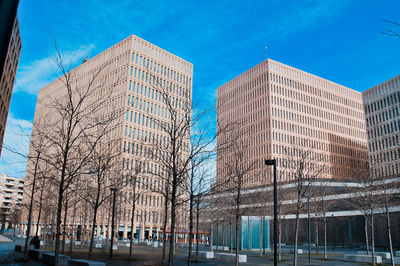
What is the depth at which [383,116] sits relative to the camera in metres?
111

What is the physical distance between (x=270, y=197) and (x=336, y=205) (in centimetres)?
2775

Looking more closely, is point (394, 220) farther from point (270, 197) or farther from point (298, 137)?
point (298, 137)

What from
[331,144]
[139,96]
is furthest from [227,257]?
[331,144]

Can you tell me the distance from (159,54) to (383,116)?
76.5 m

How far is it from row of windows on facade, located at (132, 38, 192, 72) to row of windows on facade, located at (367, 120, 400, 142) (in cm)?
6605

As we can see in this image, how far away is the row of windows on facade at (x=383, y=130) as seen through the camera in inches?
4193

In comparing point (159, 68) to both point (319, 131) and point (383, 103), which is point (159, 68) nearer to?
point (319, 131)

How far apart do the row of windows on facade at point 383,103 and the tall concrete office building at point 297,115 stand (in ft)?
22.5

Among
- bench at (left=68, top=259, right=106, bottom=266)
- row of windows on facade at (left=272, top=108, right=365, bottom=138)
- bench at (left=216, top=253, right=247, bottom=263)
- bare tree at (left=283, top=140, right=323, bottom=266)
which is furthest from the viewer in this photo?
row of windows on facade at (left=272, top=108, right=365, bottom=138)

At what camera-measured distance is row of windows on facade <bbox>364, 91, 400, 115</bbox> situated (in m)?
108

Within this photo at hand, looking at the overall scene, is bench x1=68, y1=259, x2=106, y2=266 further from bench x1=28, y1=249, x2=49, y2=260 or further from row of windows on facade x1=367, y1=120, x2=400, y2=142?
row of windows on facade x1=367, y1=120, x2=400, y2=142

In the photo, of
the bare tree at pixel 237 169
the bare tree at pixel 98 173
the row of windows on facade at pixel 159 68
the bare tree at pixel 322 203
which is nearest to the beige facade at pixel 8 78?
the bare tree at pixel 98 173

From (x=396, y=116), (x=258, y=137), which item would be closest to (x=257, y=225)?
(x=258, y=137)

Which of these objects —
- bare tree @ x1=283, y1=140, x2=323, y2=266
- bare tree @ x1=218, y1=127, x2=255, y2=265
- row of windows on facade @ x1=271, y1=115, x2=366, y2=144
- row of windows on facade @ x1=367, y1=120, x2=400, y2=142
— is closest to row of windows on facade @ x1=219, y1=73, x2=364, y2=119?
row of windows on facade @ x1=271, y1=115, x2=366, y2=144
